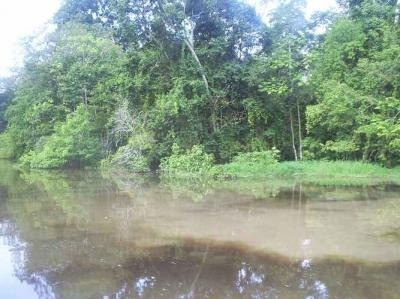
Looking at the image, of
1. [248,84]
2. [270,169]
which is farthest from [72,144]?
[270,169]

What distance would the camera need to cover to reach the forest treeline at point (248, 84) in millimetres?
16672

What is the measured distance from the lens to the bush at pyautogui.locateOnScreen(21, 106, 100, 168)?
75.9 feet

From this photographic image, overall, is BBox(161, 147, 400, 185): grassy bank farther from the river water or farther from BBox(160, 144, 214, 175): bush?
the river water

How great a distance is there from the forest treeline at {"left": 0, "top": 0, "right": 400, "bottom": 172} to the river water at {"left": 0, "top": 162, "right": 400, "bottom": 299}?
4697 mm

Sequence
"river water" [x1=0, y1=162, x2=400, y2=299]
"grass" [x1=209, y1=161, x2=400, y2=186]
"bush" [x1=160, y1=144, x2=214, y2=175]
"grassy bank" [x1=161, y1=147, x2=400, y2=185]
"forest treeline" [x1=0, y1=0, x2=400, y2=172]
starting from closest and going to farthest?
1. "river water" [x1=0, y1=162, x2=400, y2=299]
2. "grass" [x1=209, y1=161, x2=400, y2=186]
3. "grassy bank" [x1=161, y1=147, x2=400, y2=185]
4. "forest treeline" [x1=0, y1=0, x2=400, y2=172]
5. "bush" [x1=160, y1=144, x2=214, y2=175]

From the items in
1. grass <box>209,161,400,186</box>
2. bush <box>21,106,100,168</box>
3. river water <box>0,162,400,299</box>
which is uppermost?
bush <box>21,106,100,168</box>

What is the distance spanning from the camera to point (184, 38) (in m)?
19.5

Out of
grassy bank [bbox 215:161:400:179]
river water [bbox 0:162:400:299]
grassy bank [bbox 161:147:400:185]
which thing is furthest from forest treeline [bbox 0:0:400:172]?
river water [bbox 0:162:400:299]

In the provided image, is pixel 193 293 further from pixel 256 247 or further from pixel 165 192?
pixel 165 192

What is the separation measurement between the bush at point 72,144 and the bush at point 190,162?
22.0ft

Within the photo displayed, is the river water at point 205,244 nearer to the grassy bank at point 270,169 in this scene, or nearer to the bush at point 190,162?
the grassy bank at point 270,169

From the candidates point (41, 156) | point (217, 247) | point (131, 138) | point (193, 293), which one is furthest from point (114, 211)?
point (41, 156)

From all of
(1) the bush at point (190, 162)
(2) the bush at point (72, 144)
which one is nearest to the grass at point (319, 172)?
(1) the bush at point (190, 162)

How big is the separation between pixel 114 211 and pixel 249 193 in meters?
4.37
